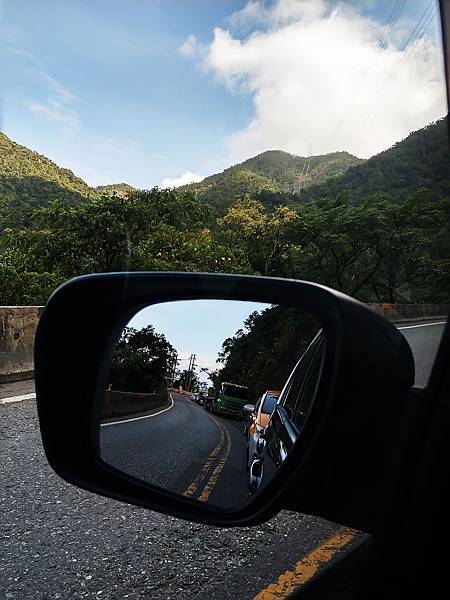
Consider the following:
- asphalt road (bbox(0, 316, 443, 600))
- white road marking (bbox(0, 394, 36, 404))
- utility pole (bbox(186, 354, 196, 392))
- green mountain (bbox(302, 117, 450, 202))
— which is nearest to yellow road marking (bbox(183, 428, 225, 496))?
utility pole (bbox(186, 354, 196, 392))

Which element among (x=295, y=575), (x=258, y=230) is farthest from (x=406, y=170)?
(x=258, y=230)

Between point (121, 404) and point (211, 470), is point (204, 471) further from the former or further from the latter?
point (121, 404)

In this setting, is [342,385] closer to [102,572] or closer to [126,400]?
[126,400]

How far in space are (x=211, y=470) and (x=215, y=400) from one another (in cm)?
13

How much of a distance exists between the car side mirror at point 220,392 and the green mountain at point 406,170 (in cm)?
30

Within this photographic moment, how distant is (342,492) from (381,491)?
0.07 meters

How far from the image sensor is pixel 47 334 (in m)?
1.02

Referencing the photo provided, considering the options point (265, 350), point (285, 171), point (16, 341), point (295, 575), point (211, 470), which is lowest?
point (295, 575)

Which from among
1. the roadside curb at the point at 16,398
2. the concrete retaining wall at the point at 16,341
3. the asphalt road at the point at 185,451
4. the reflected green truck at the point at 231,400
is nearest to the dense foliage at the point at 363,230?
the reflected green truck at the point at 231,400

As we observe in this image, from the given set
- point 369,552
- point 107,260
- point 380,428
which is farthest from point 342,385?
point 107,260

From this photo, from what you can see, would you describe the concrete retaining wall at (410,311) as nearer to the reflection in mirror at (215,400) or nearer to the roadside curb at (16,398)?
the reflection in mirror at (215,400)

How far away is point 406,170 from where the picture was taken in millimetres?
1197

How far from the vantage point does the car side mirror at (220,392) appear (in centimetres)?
68

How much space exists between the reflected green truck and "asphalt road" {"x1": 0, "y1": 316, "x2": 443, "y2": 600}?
84 centimetres
